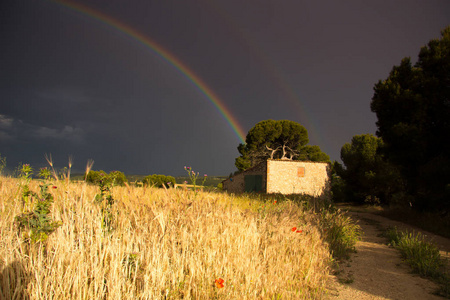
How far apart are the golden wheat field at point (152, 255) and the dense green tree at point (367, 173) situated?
69.9ft

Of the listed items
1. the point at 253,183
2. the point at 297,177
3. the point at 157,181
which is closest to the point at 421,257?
the point at 157,181

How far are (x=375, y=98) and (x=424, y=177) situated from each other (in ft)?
20.0

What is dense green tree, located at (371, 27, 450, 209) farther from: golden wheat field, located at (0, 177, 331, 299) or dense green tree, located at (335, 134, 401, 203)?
golden wheat field, located at (0, 177, 331, 299)

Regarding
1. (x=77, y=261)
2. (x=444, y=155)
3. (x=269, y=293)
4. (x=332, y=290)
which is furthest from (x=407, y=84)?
(x=77, y=261)

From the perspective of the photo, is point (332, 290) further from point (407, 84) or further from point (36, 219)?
point (407, 84)

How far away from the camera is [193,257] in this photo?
2.75m

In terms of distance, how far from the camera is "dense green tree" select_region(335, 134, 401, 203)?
867 inches

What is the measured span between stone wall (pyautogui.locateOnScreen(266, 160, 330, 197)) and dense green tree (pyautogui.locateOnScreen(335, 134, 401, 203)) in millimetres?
3222

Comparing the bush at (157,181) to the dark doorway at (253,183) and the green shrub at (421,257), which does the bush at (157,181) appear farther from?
the dark doorway at (253,183)

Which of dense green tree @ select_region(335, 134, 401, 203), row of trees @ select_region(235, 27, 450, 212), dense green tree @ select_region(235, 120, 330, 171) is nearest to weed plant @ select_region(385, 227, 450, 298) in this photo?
row of trees @ select_region(235, 27, 450, 212)

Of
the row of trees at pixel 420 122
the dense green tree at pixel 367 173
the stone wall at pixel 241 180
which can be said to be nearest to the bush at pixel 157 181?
the stone wall at pixel 241 180

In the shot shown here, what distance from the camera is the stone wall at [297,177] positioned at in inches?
890

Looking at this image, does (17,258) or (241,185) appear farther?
(241,185)

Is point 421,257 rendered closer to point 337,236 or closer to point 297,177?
point 337,236
